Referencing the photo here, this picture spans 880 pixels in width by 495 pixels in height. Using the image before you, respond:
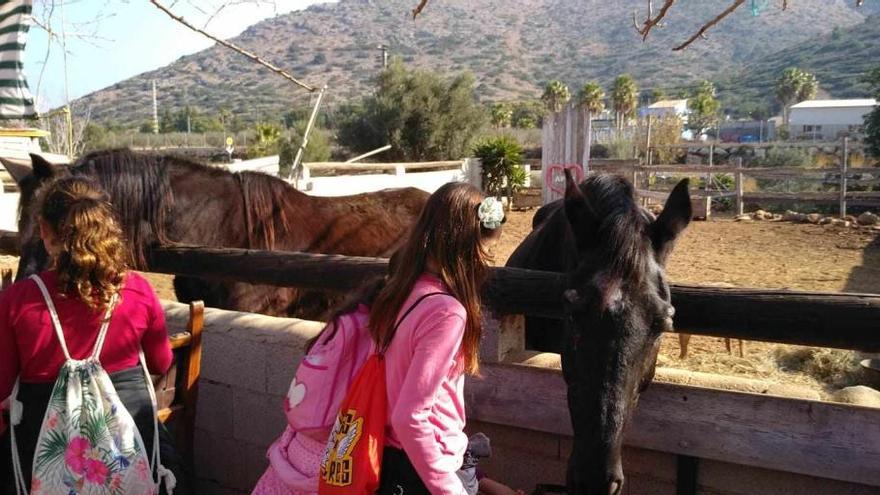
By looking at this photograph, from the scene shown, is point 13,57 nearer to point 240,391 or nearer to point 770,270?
point 240,391

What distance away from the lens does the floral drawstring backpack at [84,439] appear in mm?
2203

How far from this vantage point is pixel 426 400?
1.80 m

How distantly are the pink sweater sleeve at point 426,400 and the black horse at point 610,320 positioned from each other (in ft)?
1.48

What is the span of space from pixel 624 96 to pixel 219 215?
2324 inches

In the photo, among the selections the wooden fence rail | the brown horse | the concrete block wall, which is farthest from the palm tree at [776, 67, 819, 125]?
the concrete block wall

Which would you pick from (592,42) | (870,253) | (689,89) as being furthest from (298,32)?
(870,253)

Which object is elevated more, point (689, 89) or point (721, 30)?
point (721, 30)

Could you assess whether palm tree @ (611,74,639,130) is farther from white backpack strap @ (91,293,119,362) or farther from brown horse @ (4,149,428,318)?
white backpack strap @ (91,293,119,362)

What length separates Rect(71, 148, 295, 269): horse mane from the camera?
4.10 metres

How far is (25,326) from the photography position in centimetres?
222

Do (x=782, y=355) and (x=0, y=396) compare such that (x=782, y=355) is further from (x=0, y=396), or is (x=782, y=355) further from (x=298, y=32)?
(x=298, y=32)

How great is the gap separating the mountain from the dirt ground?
91.3 m

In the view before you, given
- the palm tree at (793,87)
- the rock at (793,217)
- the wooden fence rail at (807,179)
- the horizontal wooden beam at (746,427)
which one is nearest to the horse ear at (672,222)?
the horizontal wooden beam at (746,427)

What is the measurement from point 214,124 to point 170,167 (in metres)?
71.8
